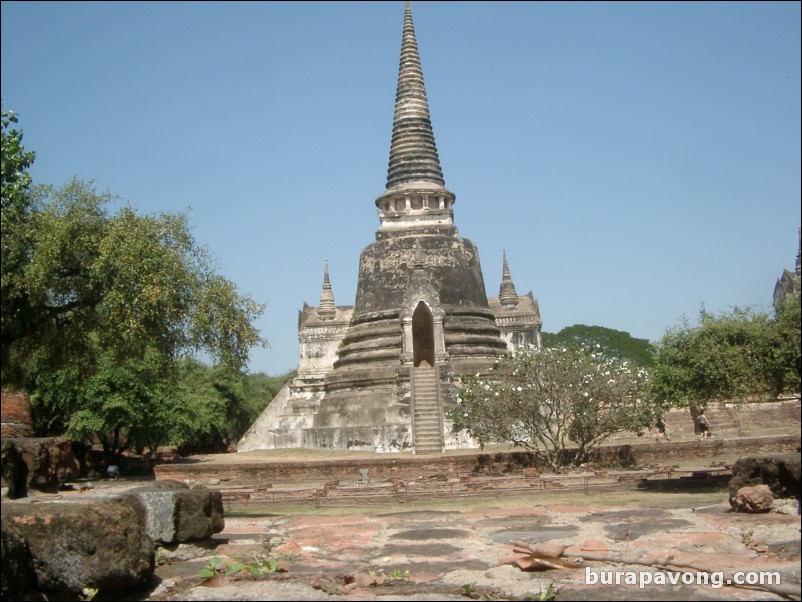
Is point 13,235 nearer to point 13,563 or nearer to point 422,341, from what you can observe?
point 13,563

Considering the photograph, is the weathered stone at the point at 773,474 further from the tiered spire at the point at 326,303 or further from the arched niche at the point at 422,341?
the tiered spire at the point at 326,303

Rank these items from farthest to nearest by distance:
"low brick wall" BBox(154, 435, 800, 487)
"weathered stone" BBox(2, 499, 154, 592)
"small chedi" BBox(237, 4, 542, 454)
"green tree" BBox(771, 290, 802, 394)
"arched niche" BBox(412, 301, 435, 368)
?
"arched niche" BBox(412, 301, 435, 368), "small chedi" BBox(237, 4, 542, 454), "low brick wall" BBox(154, 435, 800, 487), "green tree" BBox(771, 290, 802, 394), "weathered stone" BBox(2, 499, 154, 592)

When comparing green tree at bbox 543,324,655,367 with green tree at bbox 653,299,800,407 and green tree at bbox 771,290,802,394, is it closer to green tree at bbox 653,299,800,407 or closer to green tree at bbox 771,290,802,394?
green tree at bbox 653,299,800,407

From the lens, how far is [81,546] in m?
6.77

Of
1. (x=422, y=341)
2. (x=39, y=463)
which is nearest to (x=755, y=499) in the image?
(x=39, y=463)

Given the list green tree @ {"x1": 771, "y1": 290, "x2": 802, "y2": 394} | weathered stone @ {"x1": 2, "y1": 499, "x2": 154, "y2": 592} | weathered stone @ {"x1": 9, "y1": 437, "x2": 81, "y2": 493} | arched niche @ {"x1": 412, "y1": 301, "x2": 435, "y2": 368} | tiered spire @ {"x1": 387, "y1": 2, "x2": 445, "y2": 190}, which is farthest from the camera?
tiered spire @ {"x1": 387, "y1": 2, "x2": 445, "y2": 190}

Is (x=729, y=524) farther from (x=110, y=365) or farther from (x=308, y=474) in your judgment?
(x=110, y=365)

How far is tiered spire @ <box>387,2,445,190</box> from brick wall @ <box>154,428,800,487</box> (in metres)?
16.0

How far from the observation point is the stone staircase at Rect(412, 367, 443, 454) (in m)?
24.4

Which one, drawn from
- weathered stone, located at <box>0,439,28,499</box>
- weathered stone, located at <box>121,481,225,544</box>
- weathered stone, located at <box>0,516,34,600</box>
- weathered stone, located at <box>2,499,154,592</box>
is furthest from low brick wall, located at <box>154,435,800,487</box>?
weathered stone, located at <box>0,516,34,600</box>

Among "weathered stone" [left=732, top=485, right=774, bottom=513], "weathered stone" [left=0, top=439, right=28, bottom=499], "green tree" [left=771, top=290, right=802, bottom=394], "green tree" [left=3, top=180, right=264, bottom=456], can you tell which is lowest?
"weathered stone" [left=732, top=485, right=774, bottom=513]

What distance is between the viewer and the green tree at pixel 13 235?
1328 centimetres

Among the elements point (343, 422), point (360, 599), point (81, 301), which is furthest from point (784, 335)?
point (343, 422)

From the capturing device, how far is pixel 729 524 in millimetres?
9617
